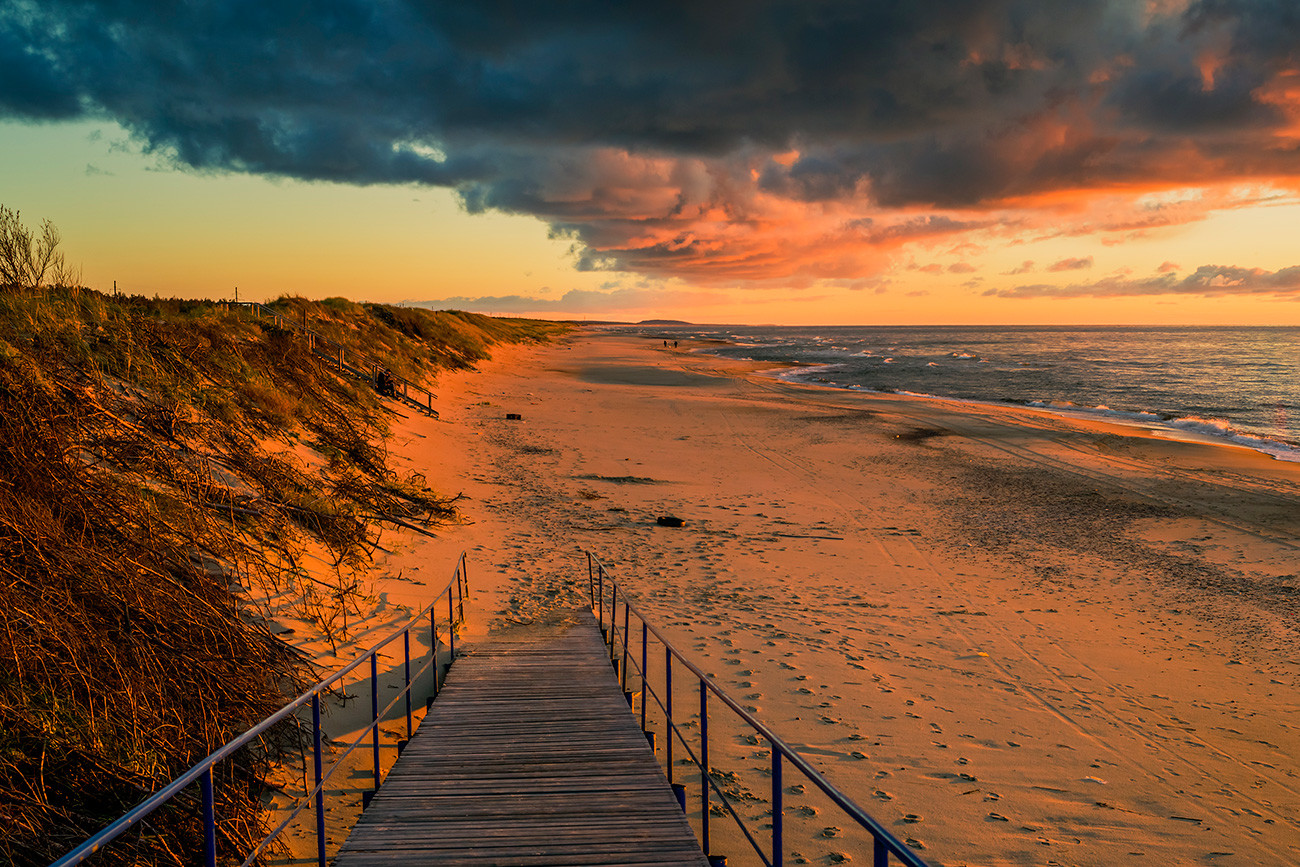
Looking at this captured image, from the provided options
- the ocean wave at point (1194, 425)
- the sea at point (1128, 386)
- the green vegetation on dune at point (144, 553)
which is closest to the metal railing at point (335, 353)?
the green vegetation on dune at point (144, 553)

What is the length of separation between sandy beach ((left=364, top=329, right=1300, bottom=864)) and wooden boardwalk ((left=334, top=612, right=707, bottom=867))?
1275 mm

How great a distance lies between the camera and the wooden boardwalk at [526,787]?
4.14 m

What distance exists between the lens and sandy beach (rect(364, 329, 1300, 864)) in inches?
244

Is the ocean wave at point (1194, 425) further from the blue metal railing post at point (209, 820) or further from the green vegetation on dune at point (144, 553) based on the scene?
the blue metal railing post at point (209, 820)

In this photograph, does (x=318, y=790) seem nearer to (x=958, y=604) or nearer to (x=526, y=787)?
(x=526, y=787)

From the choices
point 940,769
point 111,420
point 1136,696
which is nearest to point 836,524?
point 1136,696

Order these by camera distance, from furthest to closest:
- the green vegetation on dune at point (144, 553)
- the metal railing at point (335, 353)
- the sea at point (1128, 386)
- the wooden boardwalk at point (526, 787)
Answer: the sea at point (1128, 386) < the metal railing at point (335, 353) < the green vegetation on dune at point (144, 553) < the wooden boardwalk at point (526, 787)

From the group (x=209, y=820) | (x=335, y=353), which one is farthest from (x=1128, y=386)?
(x=209, y=820)

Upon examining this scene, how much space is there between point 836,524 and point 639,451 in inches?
342

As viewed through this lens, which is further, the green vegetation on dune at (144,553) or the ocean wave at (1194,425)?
the ocean wave at (1194,425)

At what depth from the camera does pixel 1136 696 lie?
27.0 ft

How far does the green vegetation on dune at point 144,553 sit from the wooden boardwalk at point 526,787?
121 centimetres

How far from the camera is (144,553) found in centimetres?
616

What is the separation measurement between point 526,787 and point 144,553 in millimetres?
4108
